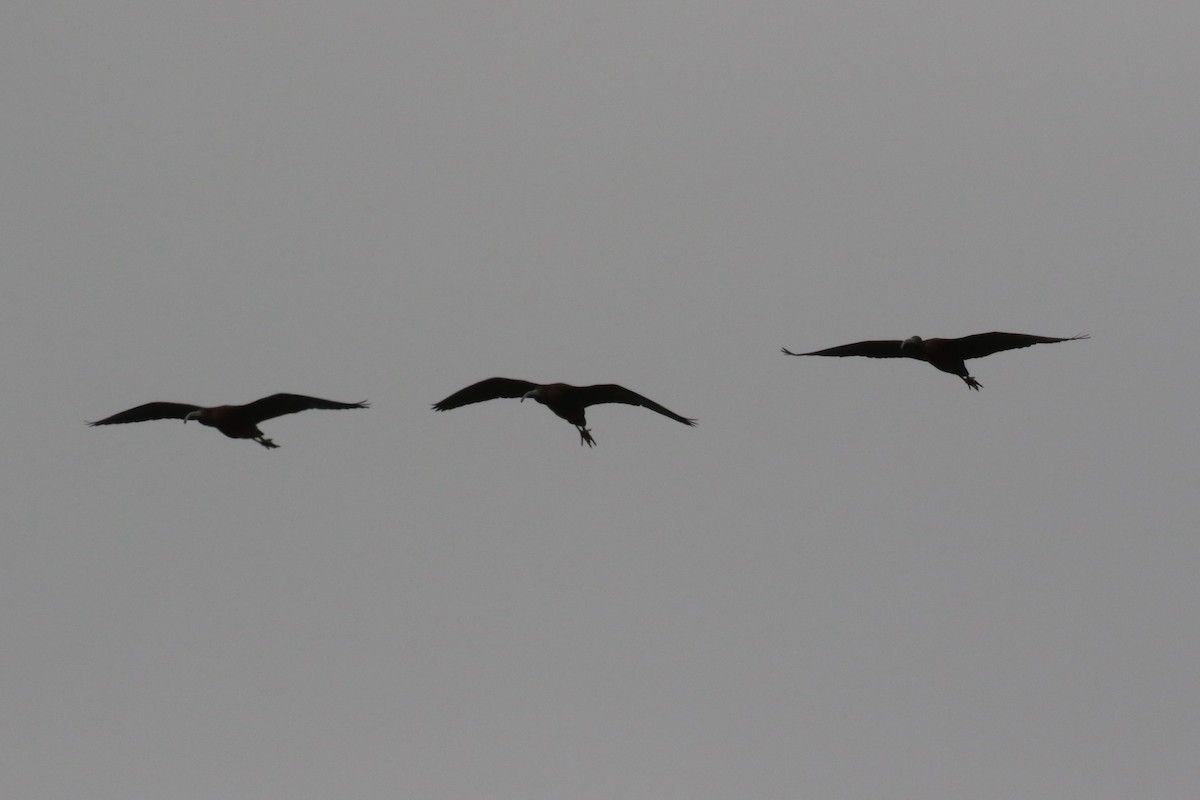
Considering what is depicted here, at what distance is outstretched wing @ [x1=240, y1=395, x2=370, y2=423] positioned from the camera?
17.8m

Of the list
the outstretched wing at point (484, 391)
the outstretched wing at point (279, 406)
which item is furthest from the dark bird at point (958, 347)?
the outstretched wing at point (279, 406)

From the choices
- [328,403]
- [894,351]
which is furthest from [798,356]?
[328,403]

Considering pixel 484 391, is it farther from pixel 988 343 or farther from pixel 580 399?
pixel 988 343

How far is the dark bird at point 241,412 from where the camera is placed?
18000 mm

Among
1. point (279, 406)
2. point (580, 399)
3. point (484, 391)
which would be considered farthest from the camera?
point (484, 391)

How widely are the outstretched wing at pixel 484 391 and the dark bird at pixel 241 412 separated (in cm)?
301

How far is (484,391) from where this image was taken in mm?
21047

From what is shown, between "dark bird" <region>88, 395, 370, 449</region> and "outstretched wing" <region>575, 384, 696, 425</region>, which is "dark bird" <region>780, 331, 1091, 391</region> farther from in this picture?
"dark bird" <region>88, 395, 370, 449</region>

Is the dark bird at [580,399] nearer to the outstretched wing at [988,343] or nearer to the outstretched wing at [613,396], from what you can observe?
the outstretched wing at [613,396]

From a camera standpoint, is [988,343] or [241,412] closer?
[241,412]

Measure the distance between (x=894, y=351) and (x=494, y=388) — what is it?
5.37 metres

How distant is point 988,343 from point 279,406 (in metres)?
8.79

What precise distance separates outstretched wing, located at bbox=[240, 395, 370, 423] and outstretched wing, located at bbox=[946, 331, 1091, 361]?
7888 millimetres

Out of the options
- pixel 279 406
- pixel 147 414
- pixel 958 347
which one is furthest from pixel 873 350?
pixel 147 414
